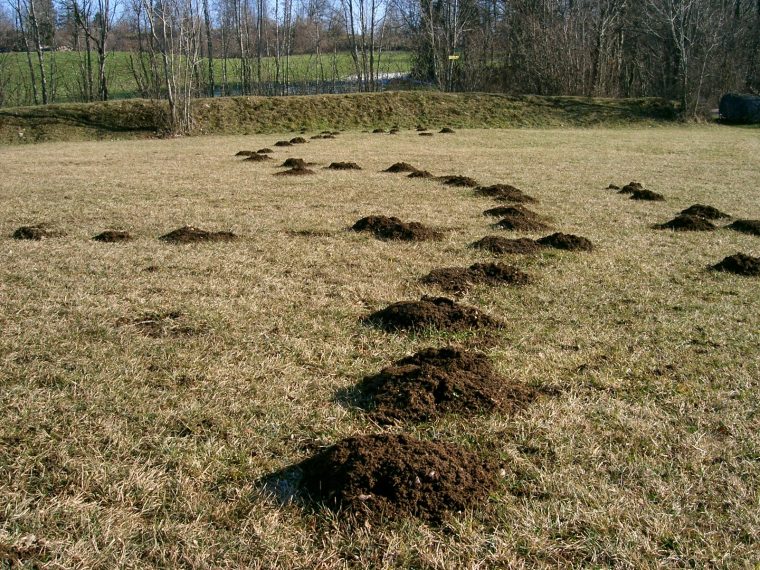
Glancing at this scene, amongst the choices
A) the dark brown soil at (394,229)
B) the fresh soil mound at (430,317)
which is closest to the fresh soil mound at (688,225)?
the dark brown soil at (394,229)

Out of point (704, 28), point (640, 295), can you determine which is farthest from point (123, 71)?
point (640, 295)

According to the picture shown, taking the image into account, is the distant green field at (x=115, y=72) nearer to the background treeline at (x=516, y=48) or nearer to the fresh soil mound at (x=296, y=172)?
the background treeline at (x=516, y=48)

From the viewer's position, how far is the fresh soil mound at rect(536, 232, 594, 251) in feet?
24.0

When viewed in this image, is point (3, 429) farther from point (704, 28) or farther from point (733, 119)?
point (704, 28)

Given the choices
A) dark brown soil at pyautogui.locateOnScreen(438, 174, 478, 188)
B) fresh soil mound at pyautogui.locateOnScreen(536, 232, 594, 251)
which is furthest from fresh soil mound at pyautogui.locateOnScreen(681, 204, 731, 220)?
dark brown soil at pyautogui.locateOnScreen(438, 174, 478, 188)

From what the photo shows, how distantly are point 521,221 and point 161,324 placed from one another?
5.56 m

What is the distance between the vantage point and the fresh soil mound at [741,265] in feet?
20.8

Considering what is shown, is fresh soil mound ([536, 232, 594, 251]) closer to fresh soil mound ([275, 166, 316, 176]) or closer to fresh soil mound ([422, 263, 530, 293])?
fresh soil mound ([422, 263, 530, 293])

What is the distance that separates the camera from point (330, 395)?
3664 mm

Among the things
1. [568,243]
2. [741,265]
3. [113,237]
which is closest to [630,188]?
[568,243]

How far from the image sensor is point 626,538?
7.91ft

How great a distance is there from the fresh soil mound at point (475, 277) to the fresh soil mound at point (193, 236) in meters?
2.94

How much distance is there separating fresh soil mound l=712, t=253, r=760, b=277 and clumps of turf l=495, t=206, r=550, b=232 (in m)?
2.51

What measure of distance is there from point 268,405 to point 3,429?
4.52 ft
